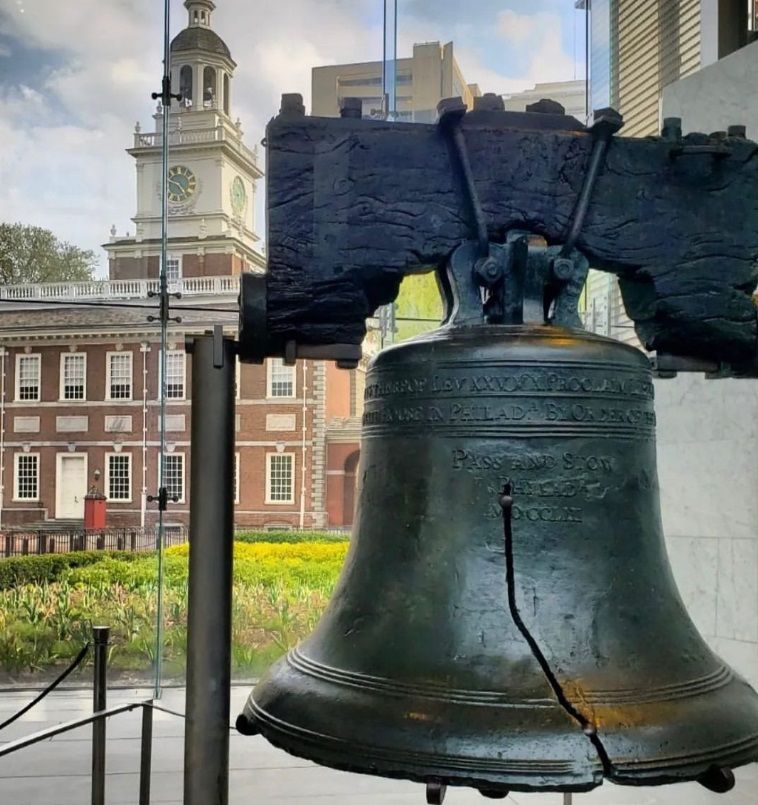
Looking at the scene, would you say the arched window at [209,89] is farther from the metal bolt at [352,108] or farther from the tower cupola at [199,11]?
the metal bolt at [352,108]

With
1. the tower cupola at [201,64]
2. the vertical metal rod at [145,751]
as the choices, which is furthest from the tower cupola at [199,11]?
the vertical metal rod at [145,751]

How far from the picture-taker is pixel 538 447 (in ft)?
5.30

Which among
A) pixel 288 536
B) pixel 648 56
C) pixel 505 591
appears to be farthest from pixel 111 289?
pixel 505 591

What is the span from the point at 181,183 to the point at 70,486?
93.3 inches

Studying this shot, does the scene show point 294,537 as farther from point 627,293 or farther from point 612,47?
point 627,293

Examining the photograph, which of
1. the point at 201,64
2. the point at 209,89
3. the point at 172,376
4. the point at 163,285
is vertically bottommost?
the point at 172,376

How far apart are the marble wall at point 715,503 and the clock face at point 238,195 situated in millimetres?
3275

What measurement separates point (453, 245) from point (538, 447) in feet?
1.28

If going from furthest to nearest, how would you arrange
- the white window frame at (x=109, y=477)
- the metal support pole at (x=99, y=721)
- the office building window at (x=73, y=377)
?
the office building window at (x=73, y=377) → the white window frame at (x=109, y=477) → the metal support pole at (x=99, y=721)

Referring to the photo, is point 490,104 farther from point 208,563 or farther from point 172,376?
point 172,376

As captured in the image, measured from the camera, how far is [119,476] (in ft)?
23.7

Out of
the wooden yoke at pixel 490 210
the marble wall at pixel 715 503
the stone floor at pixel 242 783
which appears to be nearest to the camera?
the wooden yoke at pixel 490 210

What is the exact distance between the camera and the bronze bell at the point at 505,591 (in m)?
1.43

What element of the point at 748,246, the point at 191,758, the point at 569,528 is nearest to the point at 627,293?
the point at 748,246
